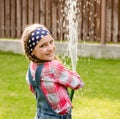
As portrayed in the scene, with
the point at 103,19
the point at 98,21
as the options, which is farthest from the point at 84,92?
the point at 98,21

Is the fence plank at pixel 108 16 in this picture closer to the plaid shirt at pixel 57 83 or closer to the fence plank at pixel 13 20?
the fence plank at pixel 13 20

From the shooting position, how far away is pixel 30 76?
3.52 meters

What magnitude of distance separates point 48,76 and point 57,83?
0.24ft

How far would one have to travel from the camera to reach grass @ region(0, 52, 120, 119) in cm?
579

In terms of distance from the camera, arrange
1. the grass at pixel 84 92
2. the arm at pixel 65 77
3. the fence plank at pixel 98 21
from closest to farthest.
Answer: the arm at pixel 65 77 < the grass at pixel 84 92 < the fence plank at pixel 98 21

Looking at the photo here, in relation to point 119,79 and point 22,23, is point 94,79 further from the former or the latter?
point 22,23

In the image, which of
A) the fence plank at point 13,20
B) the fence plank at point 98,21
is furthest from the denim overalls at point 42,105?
the fence plank at point 13,20

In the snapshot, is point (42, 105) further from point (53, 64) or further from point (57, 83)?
point (53, 64)

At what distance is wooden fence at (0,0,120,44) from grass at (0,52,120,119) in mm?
903

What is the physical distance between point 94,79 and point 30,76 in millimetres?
4269

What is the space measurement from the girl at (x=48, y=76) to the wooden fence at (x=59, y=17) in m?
6.61

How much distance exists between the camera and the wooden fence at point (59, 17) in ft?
33.6

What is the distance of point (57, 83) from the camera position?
3.44m

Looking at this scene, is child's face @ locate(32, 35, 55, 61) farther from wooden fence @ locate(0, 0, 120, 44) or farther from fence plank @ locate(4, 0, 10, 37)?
fence plank @ locate(4, 0, 10, 37)
